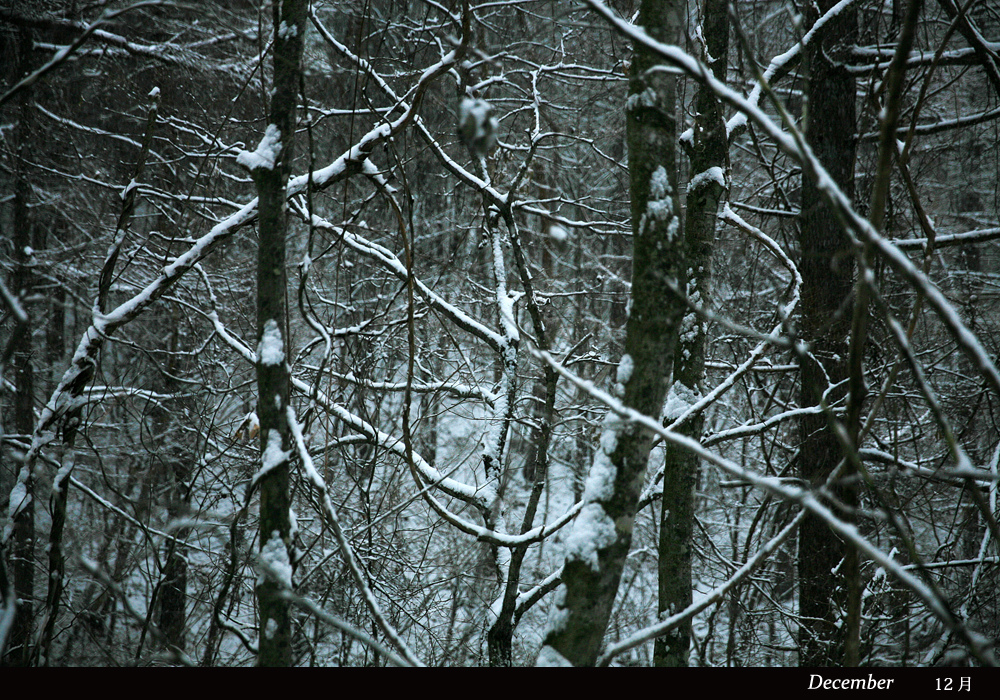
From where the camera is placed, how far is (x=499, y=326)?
17.9 ft

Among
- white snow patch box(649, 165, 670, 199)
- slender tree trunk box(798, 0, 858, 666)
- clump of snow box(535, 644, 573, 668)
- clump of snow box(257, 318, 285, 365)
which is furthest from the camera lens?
slender tree trunk box(798, 0, 858, 666)

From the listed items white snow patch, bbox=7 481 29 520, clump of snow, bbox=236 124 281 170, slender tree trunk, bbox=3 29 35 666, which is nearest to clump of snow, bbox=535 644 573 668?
clump of snow, bbox=236 124 281 170

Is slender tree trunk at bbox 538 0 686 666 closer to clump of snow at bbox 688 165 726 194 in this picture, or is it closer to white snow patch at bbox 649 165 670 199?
white snow patch at bbox 649 165 670 199

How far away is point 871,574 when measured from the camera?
455 centimetres

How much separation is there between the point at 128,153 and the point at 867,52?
7763 mm

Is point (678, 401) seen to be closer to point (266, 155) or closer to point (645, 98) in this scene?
point (645, 98)

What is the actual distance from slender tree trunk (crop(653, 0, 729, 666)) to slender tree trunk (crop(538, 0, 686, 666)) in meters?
1.32

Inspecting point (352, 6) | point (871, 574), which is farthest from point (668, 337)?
point (352, 6)

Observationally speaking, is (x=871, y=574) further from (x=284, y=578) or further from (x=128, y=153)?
(x=128, y=153)

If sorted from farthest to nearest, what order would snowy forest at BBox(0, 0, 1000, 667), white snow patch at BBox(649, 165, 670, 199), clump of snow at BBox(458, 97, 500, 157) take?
1. white snow patch at BBox(649, 165, 670, 199)
2. snowy forest at BBox(0, 0, 1000, 667)
3. clump of snow at BBox(458, 97, 500, 157)

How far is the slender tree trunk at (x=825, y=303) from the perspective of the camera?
4680 mm

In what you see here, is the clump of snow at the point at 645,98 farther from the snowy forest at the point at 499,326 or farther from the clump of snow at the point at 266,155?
the clump of snow at the point at 266,155

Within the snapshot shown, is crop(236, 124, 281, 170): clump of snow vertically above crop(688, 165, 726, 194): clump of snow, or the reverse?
crop(688, 165, 726, 194): clump of snow

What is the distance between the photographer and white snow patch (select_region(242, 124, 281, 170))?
226 cm
